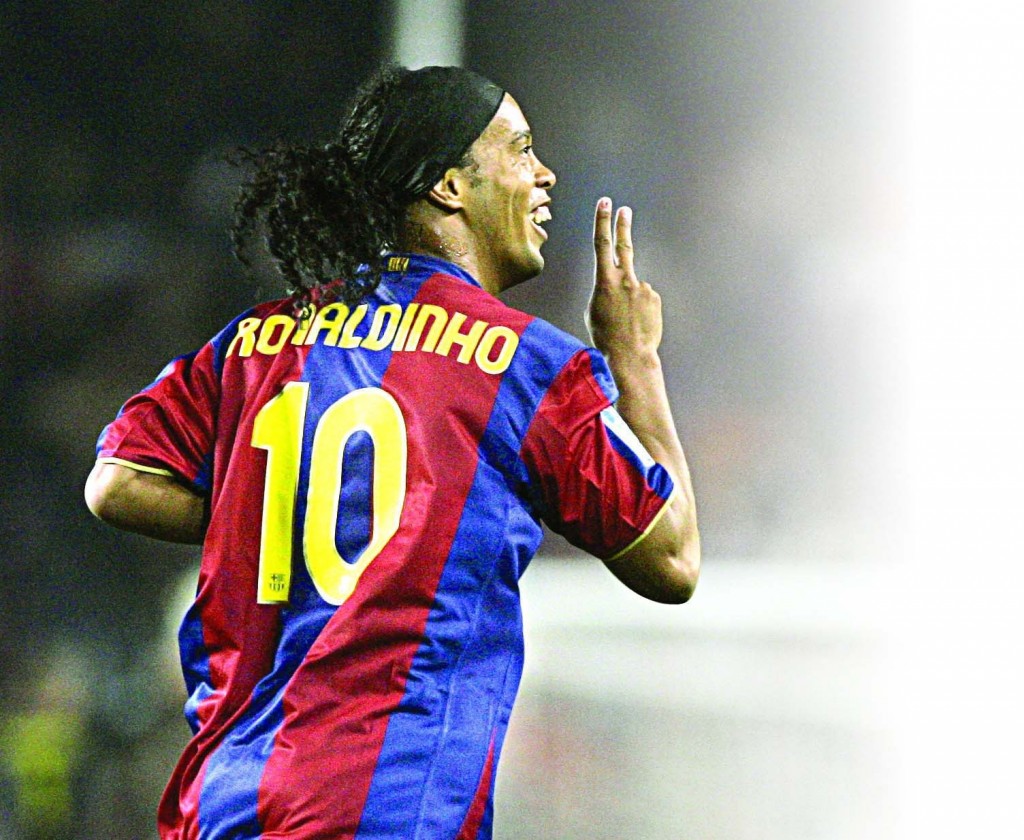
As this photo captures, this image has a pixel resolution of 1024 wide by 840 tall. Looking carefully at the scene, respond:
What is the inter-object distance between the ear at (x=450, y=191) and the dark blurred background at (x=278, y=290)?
121 cm

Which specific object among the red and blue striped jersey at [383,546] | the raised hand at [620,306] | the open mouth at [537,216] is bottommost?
the red and blue striped jersey at [383,546]

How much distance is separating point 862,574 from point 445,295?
4.25ft

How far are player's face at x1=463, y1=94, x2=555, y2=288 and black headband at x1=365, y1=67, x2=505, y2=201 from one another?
2 cm

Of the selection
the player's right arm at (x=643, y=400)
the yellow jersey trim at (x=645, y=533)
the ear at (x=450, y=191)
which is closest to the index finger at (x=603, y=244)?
the player's right arm at (x=643, y=400)

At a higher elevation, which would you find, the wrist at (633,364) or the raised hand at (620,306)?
the raised hand at (620,306)

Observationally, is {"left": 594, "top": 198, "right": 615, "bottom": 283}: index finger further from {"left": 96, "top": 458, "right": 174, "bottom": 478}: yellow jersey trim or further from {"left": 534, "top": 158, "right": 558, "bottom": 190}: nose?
{"left": 96, "top": 458, "right": 174, "bottom": 478}: yellow jersey trim

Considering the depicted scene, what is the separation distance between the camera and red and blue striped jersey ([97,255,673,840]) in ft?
2.94

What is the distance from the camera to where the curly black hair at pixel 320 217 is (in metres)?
1.03

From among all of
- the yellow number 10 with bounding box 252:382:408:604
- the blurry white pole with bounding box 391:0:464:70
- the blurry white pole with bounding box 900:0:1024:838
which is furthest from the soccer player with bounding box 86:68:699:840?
the blurry white pole with bounding box 391:0:464:70

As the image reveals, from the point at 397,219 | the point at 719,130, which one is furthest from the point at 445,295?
the point at 719,130

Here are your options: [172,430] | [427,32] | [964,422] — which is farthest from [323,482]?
[427,32]

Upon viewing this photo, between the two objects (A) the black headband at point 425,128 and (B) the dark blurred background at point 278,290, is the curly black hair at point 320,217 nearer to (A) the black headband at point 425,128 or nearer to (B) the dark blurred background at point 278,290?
(A) the black headband at point 425,128

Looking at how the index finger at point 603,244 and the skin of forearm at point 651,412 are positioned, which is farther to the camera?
the index finger at point 603,244

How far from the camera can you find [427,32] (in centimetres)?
243
